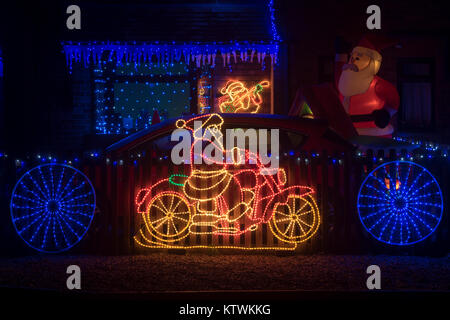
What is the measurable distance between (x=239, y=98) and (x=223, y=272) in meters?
8.05

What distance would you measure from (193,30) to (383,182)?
24.6ft

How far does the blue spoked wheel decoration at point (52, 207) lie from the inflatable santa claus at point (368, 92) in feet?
20.7

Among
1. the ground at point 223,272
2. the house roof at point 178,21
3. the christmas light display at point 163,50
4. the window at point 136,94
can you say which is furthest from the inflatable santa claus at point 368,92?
the window at point 136,94

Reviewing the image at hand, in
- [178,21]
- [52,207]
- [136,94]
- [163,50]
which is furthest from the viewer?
[136,94]

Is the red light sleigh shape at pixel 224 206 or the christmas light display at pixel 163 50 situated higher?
the christmas light display at pixel 163 50

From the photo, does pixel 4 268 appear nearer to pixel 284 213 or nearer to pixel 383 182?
pixel 284 213

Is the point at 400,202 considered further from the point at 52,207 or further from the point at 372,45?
the point at 372,45

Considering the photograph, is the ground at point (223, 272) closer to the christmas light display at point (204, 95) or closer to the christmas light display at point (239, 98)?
the christmas light display at point (239, 98)

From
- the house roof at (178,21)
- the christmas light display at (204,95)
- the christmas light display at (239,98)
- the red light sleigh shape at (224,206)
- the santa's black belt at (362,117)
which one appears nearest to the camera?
the red light sleigh shape at (224,206)

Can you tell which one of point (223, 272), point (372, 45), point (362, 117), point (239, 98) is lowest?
point (223, 272)

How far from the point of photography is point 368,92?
34.0ft

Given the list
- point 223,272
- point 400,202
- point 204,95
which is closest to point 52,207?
point 223,272

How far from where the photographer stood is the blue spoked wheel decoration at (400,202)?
6.33 meters

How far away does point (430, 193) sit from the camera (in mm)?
6406
